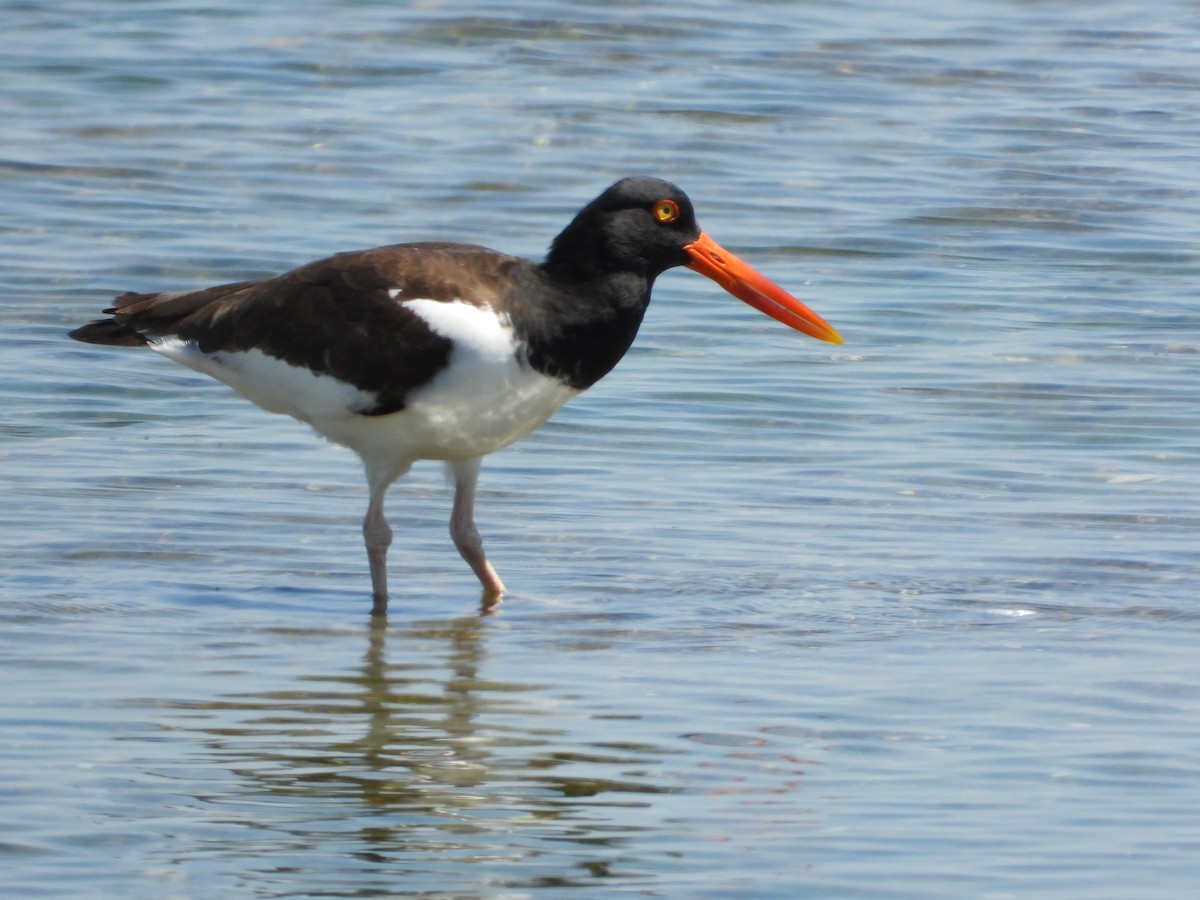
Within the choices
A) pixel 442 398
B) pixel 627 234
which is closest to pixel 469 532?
pixel 442 398

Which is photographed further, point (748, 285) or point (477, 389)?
point (748, 285)

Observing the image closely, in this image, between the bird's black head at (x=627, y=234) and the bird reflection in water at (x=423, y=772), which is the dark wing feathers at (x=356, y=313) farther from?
the bird reflection in water at (x=423, y=772)

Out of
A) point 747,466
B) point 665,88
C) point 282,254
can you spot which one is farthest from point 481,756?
point 665,88

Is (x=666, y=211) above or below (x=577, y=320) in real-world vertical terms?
above

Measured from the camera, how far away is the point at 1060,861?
4.01m

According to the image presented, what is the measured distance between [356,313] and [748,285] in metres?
1.26

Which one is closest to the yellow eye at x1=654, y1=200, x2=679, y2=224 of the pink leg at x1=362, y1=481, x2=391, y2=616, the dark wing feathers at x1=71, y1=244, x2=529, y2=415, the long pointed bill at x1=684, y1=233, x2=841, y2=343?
the long pointed bill at x1=684, y1=233, x2=841, y2=343

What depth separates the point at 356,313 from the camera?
6137 millimetres

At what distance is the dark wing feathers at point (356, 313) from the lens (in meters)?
5.93

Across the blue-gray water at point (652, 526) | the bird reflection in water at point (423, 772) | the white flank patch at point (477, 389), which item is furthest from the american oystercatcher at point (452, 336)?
the bird reflection in water at point (423, 772)

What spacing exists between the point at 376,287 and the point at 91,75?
8994mm

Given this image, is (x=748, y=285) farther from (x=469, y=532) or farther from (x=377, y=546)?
(x=377, y=546)

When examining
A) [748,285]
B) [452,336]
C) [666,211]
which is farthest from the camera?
[748,285]

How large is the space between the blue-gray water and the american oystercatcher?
47 centimetres
